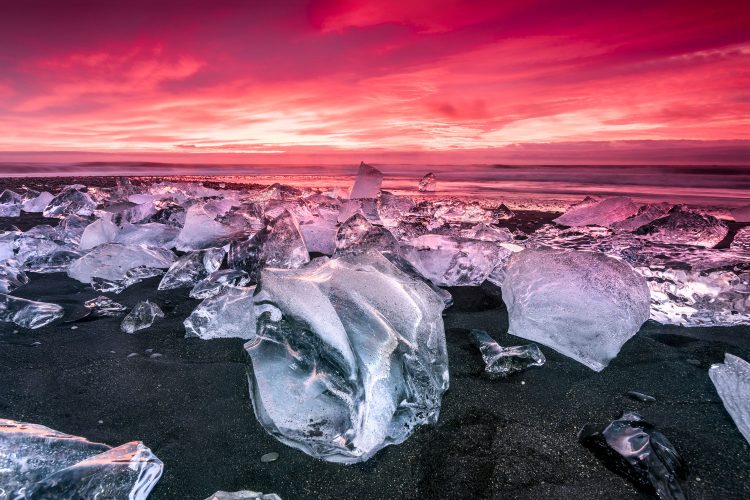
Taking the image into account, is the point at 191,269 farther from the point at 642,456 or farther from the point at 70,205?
the point at 70,205

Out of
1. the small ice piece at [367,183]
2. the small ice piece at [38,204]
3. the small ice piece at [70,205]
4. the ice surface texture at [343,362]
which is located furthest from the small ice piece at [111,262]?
the small ice piece at [38,204]

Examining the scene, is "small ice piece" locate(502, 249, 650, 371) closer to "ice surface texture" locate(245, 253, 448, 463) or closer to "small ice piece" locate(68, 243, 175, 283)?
"ice surface texture" locate(245, 253, 448, 463)

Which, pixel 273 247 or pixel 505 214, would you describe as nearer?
pixel 273 247

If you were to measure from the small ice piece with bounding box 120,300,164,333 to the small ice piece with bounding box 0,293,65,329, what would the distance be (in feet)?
1.27

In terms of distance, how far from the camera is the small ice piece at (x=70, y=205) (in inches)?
216

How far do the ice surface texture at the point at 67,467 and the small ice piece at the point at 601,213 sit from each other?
4942mm

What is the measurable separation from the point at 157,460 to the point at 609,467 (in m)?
1.22

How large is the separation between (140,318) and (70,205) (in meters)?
4.53

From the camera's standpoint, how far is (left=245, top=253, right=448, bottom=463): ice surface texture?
124cm

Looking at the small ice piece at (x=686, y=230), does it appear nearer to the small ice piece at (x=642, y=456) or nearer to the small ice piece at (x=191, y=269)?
the small ice piece at (x=642, y=456)

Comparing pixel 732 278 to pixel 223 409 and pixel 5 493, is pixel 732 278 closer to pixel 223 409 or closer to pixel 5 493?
pixel 223 409

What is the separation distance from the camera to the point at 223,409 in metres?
1.44

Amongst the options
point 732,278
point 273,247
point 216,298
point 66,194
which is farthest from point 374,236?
point 66,194

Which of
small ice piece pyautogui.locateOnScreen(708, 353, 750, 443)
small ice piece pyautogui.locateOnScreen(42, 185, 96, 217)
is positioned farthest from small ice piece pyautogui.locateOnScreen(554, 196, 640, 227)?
small ice piece pyautogui.locateOnScreen(42, 185, 96, 217)
